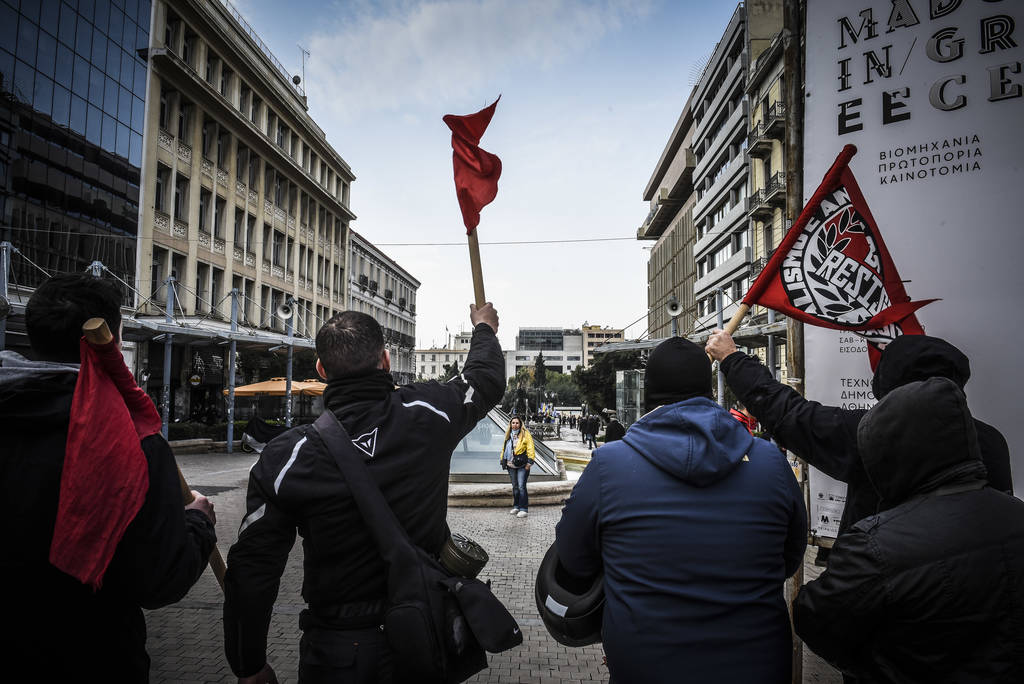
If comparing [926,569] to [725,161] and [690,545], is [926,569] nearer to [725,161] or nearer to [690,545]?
[690,545]

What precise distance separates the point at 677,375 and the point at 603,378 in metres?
44.3

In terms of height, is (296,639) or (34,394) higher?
(34,394)

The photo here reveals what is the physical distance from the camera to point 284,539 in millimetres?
2129

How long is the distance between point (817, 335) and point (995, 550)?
1.92 meters

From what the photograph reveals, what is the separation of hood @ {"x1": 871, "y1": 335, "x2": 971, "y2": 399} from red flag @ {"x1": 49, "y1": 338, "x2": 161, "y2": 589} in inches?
99.1

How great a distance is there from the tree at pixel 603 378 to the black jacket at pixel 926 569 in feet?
137

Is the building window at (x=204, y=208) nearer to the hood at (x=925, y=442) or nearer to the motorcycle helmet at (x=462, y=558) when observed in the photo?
the motorcycle helmet at (x=462, y=558)

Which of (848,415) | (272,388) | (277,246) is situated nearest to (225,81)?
(277,246)

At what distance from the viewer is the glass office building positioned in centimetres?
2034

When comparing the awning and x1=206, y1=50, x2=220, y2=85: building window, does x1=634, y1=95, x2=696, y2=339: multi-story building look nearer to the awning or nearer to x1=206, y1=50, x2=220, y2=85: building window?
the awning

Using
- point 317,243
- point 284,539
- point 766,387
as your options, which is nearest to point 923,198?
point 766,387

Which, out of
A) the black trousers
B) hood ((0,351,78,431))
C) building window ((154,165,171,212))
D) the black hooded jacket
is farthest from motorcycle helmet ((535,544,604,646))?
building window ((154,165,171,212))

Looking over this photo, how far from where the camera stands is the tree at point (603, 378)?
44.7 meters

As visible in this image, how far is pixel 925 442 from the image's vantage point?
1675mm
